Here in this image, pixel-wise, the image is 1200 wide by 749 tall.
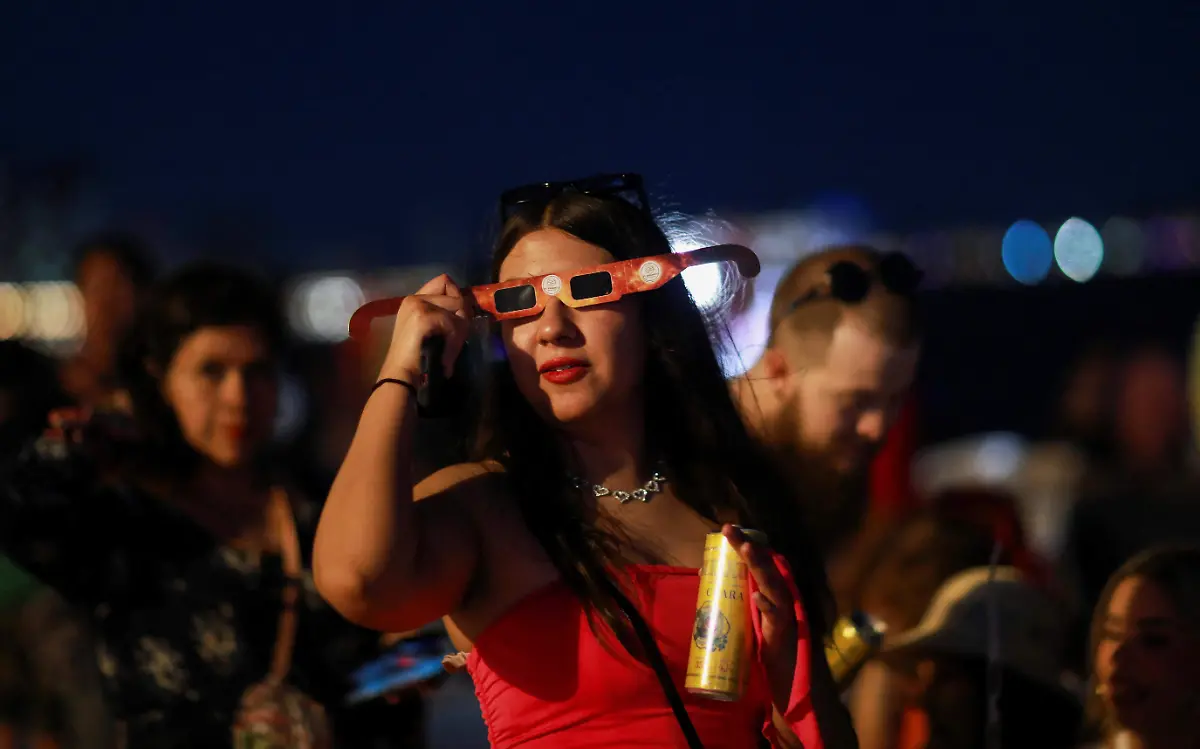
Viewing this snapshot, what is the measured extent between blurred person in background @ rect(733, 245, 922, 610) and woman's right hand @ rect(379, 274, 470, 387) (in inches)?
42.0

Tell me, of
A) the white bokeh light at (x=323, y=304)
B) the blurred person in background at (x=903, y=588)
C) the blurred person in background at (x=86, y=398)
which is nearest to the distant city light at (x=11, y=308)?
the white bokeh light at (x=323, y=304)

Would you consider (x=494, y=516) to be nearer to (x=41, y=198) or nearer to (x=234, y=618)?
(x=234, y=618)

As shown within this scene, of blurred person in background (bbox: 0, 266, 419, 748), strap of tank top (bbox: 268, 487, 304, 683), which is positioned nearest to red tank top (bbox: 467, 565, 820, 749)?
blurred person in background (bbox: 0, 266, 419, 748)

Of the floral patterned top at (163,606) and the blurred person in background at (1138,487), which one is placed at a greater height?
the floral patterned top at (163,606)

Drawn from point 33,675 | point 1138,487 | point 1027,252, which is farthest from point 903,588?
point 1027,252

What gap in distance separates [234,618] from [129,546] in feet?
1.01

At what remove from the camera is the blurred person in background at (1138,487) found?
5242 mm

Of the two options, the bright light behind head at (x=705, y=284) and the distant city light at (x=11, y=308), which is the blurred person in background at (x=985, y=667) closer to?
the bright light behind head at (x=705, y=284)

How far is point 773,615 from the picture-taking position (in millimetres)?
2340

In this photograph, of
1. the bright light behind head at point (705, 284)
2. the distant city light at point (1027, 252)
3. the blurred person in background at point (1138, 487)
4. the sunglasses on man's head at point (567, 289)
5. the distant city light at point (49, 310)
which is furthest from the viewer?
the distant city light at point (49, 310)

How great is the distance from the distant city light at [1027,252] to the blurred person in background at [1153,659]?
1761 centimetres

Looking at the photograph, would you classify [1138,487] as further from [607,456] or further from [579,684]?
[579,684]

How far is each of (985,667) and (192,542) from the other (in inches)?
77.8

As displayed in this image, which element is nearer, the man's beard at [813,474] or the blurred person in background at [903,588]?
the man's beard at [813,474]
